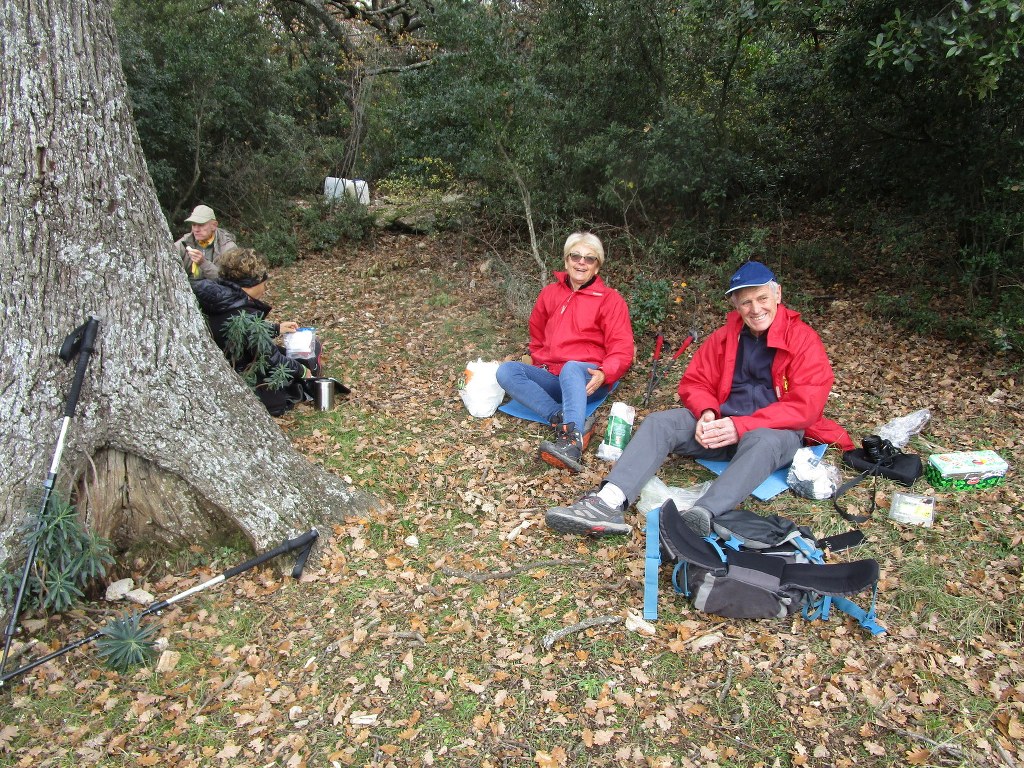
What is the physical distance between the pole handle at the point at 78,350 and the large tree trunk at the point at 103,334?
56 millimetres

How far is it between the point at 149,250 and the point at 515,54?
226 inches

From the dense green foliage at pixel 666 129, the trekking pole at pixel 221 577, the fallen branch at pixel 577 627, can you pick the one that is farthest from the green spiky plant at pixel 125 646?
the dense green foliage at pixel 666 129

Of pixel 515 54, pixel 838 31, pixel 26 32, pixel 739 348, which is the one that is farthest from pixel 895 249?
pixel 26 32

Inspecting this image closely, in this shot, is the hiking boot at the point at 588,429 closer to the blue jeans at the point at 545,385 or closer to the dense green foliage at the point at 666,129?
the blue jeans at the point at 545,385

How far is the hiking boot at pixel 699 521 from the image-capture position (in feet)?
11.3

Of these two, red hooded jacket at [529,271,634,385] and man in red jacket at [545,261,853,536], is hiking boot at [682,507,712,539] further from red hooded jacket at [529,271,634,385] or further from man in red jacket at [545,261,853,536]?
red hooded jacket at [529,271,634,385]

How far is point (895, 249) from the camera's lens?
277 inches

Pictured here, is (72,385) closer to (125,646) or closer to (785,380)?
(125,646)

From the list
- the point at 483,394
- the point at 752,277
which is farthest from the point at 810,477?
the point at 483,394

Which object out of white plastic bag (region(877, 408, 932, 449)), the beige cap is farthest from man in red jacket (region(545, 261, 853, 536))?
the beige cap

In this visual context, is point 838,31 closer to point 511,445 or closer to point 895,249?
point 895,249

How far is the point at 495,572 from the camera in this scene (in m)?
3.58

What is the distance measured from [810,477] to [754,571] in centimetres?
103

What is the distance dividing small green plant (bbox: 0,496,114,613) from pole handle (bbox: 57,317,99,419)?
479 millimetres
